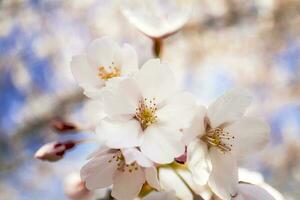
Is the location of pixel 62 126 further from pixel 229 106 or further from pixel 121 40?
pixel 121 40

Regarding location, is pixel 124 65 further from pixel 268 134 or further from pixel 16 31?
pixel 16 31

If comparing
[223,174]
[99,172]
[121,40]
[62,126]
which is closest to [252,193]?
[223,174]

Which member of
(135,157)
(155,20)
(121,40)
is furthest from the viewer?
(121,40)

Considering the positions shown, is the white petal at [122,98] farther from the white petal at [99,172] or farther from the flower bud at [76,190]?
the flower bud at [76,190]

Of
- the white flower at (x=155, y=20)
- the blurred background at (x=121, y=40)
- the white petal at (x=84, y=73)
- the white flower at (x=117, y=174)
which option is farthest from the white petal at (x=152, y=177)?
the blurred background at (x=121, y=40)

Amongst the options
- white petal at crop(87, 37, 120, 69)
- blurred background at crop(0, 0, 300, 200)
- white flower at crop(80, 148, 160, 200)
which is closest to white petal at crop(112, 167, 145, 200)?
white flower at crop(80, 148, 160, 200)

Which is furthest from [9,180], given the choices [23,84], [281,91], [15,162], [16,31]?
[281,91]

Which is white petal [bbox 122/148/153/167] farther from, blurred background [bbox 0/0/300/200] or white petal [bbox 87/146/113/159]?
blurred background [bbox 0/0/300/200]
